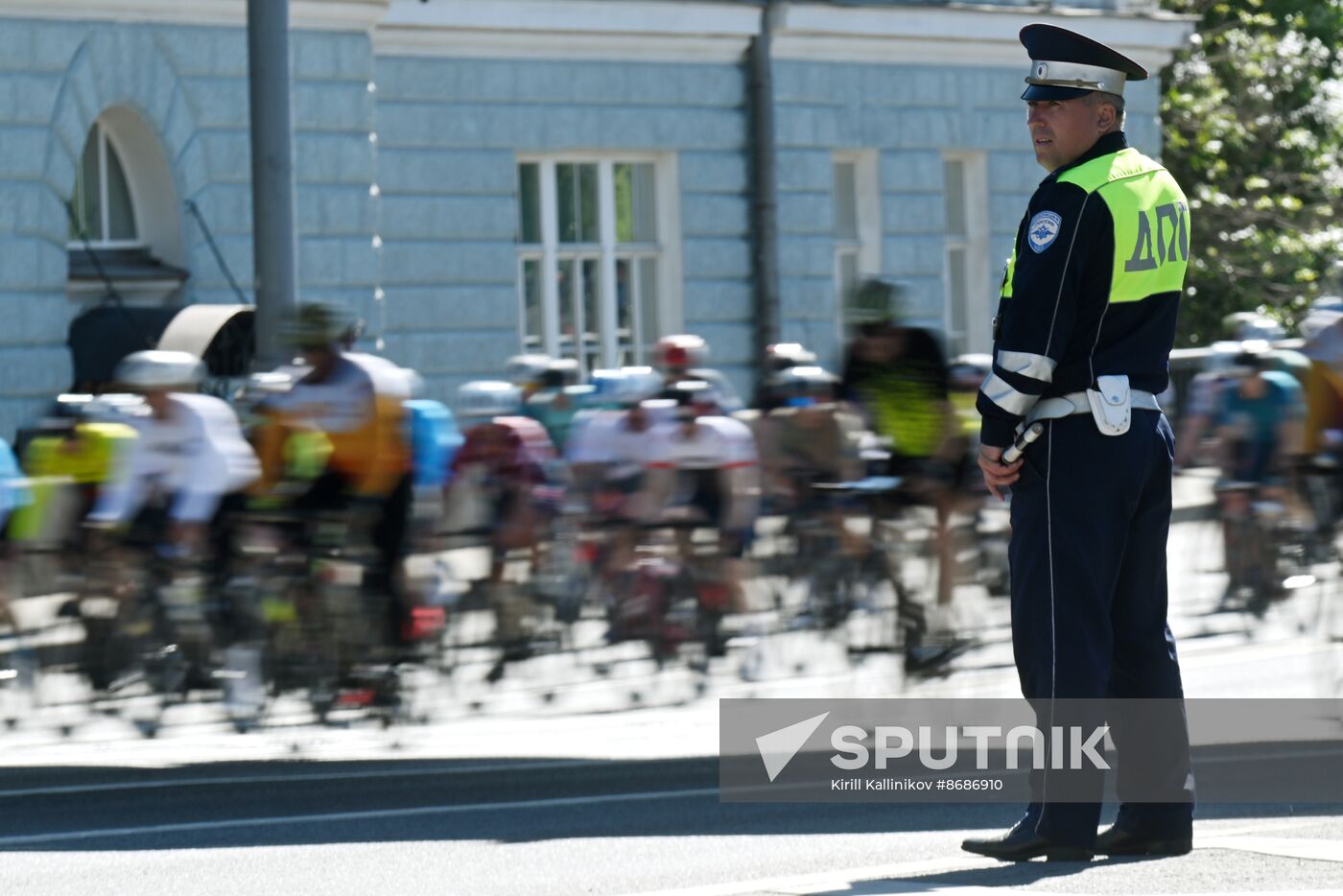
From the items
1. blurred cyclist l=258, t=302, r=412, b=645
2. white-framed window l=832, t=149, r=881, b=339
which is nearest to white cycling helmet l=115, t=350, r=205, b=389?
blurred cyclist l=258, t=302, r=412, b=645

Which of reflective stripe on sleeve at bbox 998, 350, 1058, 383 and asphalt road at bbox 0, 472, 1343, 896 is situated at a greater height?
reflective stripe on sleeve at bbox 998, 350, 1058, 383

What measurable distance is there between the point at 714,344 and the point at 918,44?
396cm

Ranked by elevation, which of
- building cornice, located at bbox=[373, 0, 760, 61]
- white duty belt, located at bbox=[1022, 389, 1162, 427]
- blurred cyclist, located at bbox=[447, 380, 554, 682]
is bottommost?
blurred cyclist, located at bbox=[447, 380, 554, 682]

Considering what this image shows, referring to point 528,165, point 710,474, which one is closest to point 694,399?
point 710,474

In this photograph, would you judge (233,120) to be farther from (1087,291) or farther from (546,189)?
(1087,291)

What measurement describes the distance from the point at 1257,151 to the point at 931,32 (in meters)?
10.7

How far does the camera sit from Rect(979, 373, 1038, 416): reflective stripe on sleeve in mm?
6180

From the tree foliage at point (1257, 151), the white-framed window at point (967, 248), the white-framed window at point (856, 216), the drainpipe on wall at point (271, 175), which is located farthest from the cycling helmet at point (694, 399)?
the tree foliage at point (1257, 151)

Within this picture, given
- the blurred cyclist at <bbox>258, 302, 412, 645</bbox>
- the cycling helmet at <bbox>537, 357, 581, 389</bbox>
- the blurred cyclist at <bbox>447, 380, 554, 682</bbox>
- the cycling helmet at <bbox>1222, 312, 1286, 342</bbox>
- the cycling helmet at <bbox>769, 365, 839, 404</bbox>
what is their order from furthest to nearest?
1. the cycling helmet at <bbox>537, 357, 581, 389</bbox>
2. the cycling helmet at <bbox>1222, 312, 1286, 342</bbox>
3. the cycling helmet at <bbox>769, 365, 839, 404</bbox>
4. the blurred cyclist at <bbox>447, 380, 554, 682</bbox>
5. the blurred cyclist at <bbox>258, 302, 412, 645</bbox>

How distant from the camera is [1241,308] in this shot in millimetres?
34344

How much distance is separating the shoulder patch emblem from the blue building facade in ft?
48.0

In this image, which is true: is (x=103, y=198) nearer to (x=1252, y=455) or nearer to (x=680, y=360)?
(x=680, y=360)

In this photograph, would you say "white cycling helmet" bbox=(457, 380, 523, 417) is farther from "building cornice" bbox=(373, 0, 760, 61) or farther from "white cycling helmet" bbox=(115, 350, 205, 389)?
"building cornice" bbox=(373, 0, 760, 61)

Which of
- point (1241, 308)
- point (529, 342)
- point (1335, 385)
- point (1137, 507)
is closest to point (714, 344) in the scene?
point (529, 342)
